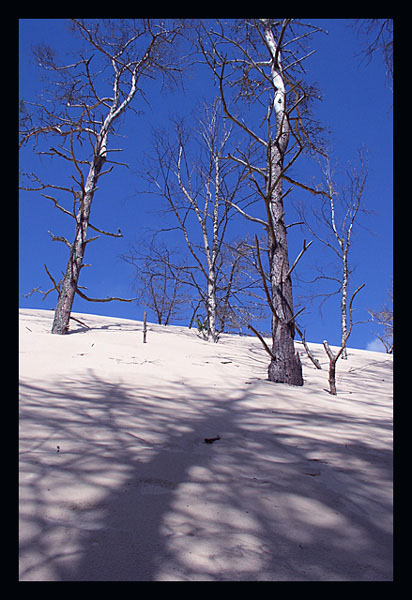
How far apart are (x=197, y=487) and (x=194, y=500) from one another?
0.10m

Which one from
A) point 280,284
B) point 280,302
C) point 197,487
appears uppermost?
point 280,284

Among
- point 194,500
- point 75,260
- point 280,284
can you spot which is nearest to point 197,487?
point 194,500

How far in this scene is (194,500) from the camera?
127 centimetres

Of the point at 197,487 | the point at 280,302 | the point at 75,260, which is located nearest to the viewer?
the point at 197,487

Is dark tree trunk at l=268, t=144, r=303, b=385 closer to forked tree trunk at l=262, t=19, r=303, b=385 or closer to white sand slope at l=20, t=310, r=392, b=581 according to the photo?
forked tree trunk at l=262, t=19, r=303, b=385

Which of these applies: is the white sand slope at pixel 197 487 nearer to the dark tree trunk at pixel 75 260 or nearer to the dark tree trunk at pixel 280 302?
the dark tree trunk at pixel 280 302

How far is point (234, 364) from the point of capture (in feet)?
17.0

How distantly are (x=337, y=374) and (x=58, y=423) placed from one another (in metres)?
4.95

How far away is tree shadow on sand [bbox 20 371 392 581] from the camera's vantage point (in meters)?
0.93

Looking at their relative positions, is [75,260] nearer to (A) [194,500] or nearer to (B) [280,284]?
(B) [280,284]

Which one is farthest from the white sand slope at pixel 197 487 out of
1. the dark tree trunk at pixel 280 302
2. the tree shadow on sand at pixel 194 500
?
the dark tree trunk at pixel 280 302
